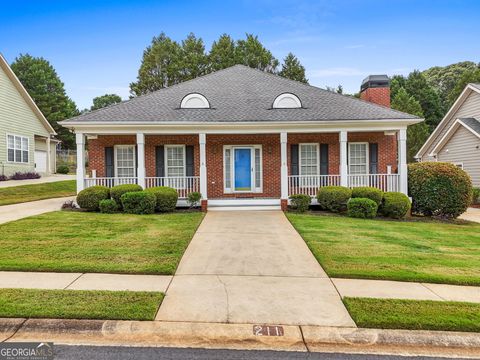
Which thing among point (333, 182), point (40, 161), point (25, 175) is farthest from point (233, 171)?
point (40, 161)

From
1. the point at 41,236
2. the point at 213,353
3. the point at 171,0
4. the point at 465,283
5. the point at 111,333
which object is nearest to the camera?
the point at 213,353

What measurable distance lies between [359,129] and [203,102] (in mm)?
6539

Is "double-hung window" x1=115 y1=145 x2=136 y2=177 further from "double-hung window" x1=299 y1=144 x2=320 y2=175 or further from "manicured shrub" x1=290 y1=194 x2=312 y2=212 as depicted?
"double-hung window" x1=299 y1=144 x2=320 y2=175

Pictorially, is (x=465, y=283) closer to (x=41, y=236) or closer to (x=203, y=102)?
(x=41, y=236)

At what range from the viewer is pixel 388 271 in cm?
577

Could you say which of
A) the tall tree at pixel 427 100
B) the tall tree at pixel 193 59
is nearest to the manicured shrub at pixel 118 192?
the tall tree at pixel 193 59

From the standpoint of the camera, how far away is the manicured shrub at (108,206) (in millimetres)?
11360

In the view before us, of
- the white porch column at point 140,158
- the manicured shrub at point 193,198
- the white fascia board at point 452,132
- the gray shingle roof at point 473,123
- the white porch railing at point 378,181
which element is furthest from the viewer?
the white fascia board at point 452,132

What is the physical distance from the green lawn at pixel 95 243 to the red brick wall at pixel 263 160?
13.8 ft

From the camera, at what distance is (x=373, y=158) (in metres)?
14.6

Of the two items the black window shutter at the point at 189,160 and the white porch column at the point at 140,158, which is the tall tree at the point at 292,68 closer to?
the black window shutter at the point at 189,160

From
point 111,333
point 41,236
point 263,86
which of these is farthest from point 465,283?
point 263,86

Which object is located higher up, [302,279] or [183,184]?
[183,184]

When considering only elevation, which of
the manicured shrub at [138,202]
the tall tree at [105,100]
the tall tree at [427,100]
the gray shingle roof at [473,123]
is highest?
the tall tree at [105,100]
